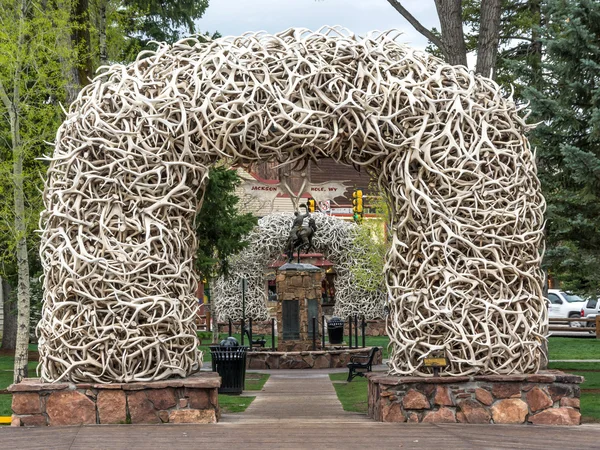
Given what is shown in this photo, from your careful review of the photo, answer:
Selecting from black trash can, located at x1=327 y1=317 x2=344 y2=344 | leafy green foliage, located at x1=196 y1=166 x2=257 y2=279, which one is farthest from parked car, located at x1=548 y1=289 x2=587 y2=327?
leafy green foliage, located at x1=196 y1=166 x2=257 y2=279

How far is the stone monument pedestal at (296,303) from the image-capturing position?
21.3 m

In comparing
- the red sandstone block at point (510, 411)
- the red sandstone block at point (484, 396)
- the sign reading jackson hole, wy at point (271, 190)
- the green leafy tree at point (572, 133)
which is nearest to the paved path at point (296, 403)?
the red sandstone block at point (484, 396)

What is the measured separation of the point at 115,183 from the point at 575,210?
746 cm

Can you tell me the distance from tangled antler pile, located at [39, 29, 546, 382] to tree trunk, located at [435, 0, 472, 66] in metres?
4.61

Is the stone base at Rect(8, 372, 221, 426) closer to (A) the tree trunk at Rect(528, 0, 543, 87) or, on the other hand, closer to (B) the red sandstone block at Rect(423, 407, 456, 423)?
(B) the red sandstone block at Rect(423, 407, 456, 423)

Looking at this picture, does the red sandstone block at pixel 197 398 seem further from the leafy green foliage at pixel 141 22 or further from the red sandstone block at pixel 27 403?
the leafy green foliage at pixel 141 22

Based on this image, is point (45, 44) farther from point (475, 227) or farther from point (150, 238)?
point (475, 227)

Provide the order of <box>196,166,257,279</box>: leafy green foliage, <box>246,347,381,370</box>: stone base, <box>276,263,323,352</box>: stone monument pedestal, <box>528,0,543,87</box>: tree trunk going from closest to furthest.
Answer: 1. <box>528,0,543,87</box>: tree trunk
2. <box>196,166,257,279</box>: leafy green foliage
3. <box>246,347,381,370</box>: stone base
4. <box>276,263,323,352</box>: stone monument pedestal

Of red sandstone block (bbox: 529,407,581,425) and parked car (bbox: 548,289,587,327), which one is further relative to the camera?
parked car (bbox: 548,289,587,327)

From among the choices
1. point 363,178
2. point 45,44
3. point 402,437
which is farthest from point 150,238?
point 363,178

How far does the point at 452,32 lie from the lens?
1407cm

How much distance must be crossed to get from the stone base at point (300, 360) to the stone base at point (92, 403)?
1145cm

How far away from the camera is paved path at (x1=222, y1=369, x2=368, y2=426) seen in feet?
33.4

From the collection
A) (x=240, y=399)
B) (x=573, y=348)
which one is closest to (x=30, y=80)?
(x=240, y=399)
